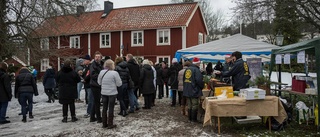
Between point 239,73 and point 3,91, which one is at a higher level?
point 239,73

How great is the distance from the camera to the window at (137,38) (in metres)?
25.5

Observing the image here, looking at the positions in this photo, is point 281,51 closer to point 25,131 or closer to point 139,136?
point 139,136

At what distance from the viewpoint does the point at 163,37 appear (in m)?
24.5

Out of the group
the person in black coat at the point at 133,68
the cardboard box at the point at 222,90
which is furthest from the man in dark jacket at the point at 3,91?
the cardboard box at the point at 222,90

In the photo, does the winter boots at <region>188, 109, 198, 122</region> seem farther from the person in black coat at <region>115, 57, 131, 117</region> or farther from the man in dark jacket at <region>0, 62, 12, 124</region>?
the man in dark jacket at <region>0, 62, 12, 124</region>

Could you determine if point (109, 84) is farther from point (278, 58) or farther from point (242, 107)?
point (278, 58)

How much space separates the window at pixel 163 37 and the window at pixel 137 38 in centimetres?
184

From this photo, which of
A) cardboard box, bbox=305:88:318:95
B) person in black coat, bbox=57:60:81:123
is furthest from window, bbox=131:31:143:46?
cardboard box, bbox=305:88:318:95

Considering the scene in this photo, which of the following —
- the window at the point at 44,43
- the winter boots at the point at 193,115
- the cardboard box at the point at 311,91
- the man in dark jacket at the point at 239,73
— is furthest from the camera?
the window at the point at 44,43

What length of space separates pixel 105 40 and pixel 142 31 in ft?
13.7

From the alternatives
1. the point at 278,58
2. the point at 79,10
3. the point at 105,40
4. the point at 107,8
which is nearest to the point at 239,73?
the point at 278,58

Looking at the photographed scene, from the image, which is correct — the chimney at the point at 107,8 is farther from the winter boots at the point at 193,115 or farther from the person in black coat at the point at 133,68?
the winter boots at the point at 193,115

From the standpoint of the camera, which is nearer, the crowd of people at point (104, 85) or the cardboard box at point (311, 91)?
the cardboard box at point (311, 91)

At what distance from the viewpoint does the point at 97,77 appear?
6.91 meters
